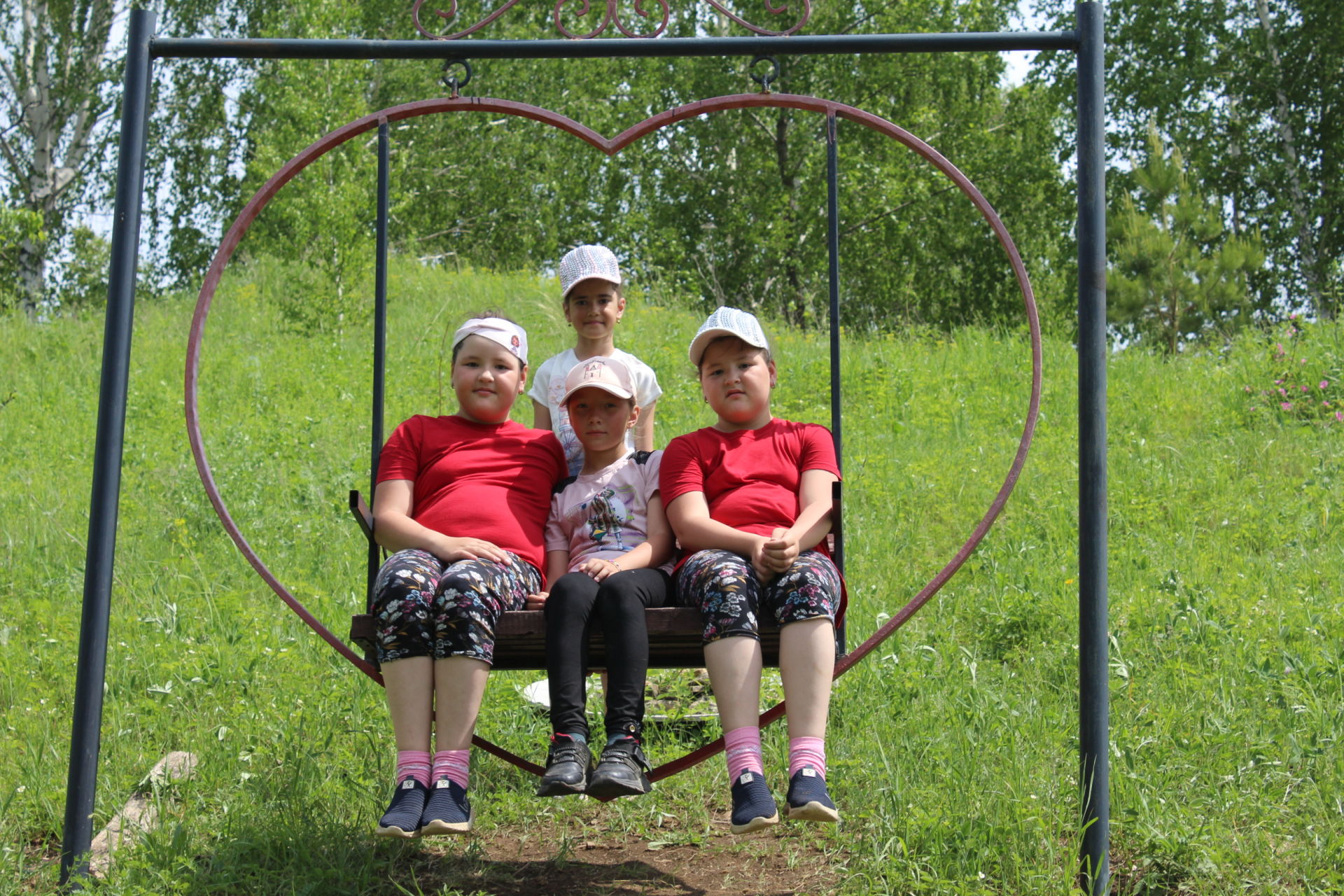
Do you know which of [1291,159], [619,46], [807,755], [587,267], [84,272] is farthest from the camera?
[84,272]

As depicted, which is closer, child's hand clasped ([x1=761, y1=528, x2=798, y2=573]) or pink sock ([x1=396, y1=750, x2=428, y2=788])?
pink sock ([x1=396, y1=750, x2=428, y2=788])

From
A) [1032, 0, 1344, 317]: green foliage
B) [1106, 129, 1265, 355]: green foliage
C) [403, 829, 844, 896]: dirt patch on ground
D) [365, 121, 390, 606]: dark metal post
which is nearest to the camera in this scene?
[365, 121, 390, 606]: dark metal post

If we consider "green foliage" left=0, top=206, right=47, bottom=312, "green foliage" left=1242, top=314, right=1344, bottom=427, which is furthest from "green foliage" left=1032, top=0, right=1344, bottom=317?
"green foliage" left=0, top=206, right=47, bottom=312

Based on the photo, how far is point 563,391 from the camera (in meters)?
3.79

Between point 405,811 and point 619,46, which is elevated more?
point 619,46

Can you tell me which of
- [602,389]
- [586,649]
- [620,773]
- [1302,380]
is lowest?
[620,773]

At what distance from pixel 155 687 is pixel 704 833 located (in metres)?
1.98

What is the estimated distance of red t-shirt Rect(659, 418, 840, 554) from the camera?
332 cm

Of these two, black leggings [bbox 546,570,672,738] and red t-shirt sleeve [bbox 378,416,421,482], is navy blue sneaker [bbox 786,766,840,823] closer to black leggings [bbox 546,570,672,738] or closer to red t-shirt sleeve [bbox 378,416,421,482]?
black leggings [bbox 546,570,672,738]

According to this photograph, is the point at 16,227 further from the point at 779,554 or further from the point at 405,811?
the point at 779,554

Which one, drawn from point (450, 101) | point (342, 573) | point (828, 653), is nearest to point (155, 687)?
point (342, 573)

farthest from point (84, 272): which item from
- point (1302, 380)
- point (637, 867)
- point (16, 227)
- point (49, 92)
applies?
point (637, 867)

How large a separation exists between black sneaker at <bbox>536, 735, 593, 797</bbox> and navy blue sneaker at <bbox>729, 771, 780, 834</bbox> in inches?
13.0

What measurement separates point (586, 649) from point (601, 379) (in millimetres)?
716
